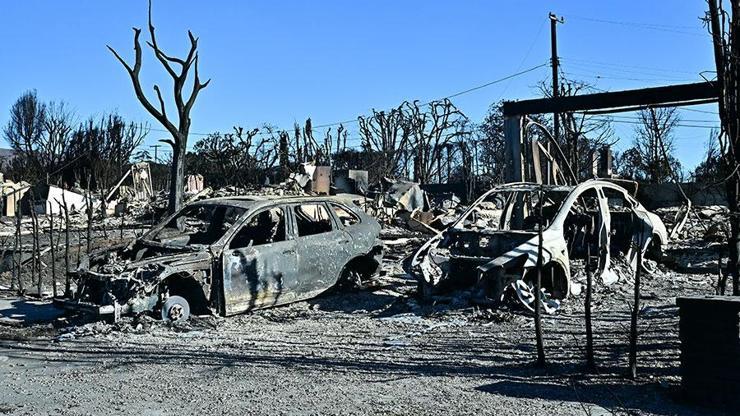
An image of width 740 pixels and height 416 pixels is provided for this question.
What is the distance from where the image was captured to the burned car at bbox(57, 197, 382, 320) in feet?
29.3

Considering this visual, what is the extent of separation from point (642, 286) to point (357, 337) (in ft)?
16.4

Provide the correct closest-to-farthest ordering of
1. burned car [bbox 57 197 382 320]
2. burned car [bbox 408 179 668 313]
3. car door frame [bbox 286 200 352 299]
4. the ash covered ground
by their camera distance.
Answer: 1. the ash covered ground
2. burned car [bbox 57 197 382 320]
3. burned car [bbox 408 179 668 313]
4. car door frame [bbox 286 200 352 299]

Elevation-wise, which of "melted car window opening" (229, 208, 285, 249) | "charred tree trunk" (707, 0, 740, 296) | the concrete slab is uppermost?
"charred tree trunk" (707, 0, 740, 296)

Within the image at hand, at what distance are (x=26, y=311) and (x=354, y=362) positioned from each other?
5.76m

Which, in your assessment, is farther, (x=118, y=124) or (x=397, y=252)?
(x=118, y=124)

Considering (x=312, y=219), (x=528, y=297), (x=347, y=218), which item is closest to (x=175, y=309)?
(x=312, y=219)

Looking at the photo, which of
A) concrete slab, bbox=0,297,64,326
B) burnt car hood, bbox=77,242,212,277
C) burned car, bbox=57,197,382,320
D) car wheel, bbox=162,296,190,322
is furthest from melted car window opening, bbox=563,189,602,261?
concrete slab, bbox=0,297,64,326

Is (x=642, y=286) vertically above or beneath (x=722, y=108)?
beneath

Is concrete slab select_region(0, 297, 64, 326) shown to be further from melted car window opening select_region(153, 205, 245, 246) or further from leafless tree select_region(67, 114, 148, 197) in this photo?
leafless tree select_region(67, 114, 148, 197)

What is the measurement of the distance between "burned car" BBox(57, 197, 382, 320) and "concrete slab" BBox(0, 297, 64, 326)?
3.27 feet

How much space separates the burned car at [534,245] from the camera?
9220 mm

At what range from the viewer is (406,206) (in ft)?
83.0

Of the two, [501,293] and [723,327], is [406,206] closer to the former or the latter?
[501,293]

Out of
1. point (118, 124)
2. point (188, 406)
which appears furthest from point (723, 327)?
point (118, 124)
